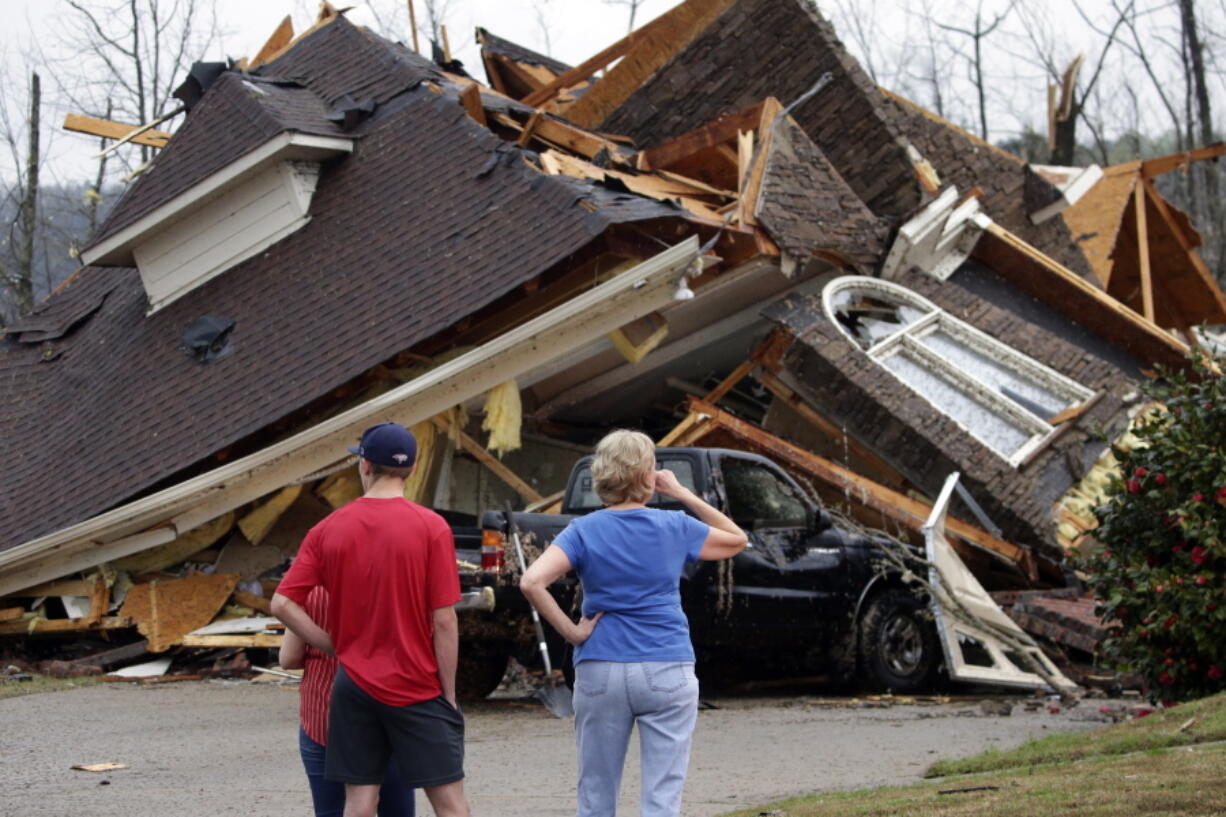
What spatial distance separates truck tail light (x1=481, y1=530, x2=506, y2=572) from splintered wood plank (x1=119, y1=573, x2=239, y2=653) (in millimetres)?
4952

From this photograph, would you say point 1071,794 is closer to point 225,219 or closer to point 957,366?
point 957,366

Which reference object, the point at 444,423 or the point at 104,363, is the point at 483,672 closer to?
the point at 444,423

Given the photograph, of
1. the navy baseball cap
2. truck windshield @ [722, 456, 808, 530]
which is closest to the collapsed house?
truck windshield @ [722, 456, 808, 530]

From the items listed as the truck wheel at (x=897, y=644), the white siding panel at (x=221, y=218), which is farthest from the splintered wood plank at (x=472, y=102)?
the truck wheel at (x=897, y=644)

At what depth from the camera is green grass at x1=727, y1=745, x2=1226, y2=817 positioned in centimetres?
486

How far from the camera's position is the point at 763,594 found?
35.3 ft

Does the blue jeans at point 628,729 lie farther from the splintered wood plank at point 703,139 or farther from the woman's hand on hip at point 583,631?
the splintered wood plank at point 703,139

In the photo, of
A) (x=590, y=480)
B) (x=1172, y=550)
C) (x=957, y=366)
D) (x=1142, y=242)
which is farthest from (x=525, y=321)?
(x=1142, y=242)

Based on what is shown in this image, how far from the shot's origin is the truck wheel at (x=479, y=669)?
34.4 ft

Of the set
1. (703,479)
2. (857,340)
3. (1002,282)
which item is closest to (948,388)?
(857,340)

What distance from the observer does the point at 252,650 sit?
43.4ft

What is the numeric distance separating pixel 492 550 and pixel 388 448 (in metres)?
5.31

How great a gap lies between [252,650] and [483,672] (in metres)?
3.54

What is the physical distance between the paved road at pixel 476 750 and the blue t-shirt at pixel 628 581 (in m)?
1.91
